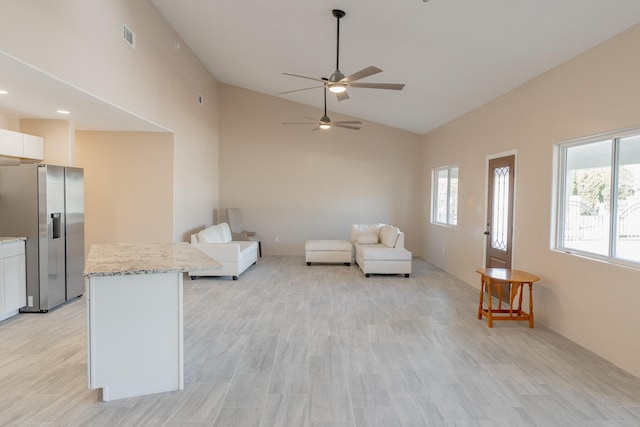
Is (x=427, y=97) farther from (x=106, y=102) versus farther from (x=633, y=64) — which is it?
(x=106, y=102)

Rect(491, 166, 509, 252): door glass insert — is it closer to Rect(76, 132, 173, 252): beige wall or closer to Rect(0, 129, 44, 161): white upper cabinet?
Rect(76, 132, 173, 252): beige wall

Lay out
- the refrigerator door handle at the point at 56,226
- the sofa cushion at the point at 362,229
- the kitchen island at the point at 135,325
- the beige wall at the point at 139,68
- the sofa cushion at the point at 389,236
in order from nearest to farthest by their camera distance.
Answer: the kitchen island at the point at 135,325
the beige wall at the point at 139,68
the refrigerator door handle at the point at 56,226
the sofa cushion at the point at 389,236
the sofa cushion at the point at 362,229

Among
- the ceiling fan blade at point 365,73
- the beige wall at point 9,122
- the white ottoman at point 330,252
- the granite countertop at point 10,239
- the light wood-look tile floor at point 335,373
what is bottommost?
the light wood-look tile floor at point 335,373

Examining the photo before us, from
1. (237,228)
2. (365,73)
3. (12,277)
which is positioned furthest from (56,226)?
(237,228)

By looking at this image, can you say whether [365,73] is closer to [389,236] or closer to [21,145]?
[389,236]

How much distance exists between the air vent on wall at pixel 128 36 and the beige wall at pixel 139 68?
0.07 m

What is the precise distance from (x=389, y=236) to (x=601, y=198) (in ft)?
13.1

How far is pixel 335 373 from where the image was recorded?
3.06m

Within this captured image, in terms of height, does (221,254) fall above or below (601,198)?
below

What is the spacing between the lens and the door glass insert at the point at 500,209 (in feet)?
17.3

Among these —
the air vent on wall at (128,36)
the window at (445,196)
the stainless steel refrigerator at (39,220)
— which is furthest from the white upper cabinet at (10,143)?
the window at (445,196)

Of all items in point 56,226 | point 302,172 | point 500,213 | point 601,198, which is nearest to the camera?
point 601,198

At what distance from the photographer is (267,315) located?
4.54 meters

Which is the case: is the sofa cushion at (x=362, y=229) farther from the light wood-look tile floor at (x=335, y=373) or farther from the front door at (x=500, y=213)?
the light wood-look tile floor at (x=335, y=373)
